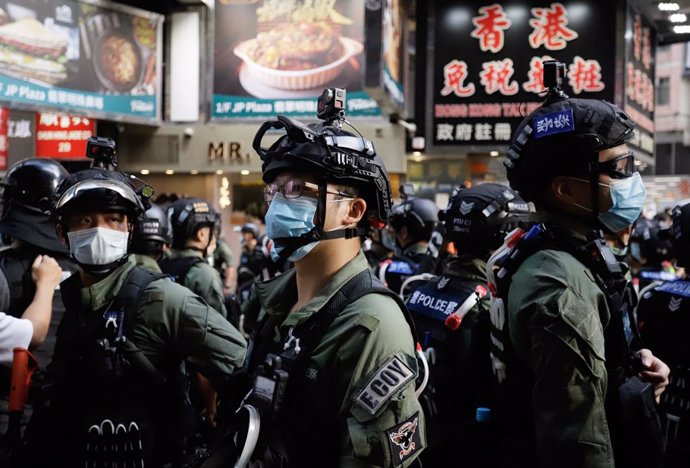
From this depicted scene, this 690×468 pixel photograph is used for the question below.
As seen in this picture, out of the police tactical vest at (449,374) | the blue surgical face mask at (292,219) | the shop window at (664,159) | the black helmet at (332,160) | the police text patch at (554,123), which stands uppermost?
the shop window at (664,159)

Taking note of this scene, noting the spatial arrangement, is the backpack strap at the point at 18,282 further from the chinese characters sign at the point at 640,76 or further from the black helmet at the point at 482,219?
the chinese characters sign at the point at 640,76

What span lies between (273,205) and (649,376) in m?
1.63

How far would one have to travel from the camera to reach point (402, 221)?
8.19 metres

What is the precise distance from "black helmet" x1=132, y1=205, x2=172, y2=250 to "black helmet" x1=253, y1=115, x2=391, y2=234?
13.0ft

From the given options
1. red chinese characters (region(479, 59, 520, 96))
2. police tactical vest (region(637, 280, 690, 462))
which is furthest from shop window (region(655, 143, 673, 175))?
police tactical vest (region(637, 280, 690, 462))

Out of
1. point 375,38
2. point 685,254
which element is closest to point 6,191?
point 685,254

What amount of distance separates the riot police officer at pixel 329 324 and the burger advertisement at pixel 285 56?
11.4 m

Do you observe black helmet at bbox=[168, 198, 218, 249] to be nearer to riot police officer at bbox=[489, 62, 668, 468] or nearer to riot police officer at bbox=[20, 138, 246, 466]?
riot police officer at bbox=[20, 138, 246, 466]

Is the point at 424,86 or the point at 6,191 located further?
the point at 424,86

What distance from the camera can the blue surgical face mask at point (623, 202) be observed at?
3133 mm

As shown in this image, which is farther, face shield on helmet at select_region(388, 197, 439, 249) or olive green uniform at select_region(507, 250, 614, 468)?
face shield on helmet at select_region(388, 197, 439, 249)

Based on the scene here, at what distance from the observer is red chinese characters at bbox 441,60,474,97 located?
12930 millimetres

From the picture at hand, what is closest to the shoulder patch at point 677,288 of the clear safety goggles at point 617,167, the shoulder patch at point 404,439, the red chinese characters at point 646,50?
the clear safety goggles at point 617,167

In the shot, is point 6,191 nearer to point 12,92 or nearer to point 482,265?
point 482,265
